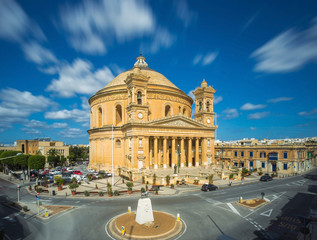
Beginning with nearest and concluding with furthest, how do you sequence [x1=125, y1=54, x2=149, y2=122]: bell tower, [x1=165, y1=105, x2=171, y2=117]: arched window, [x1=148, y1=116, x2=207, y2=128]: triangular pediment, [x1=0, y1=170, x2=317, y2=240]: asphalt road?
[x1=0, y1=170, x2=317, y2=240]: asphalt road < [x1=125, y1=54, x2=149, y2=122]: bell tower < [x1=148, y1=116, x2=207, y2=128]: triangular pediment < [x1=165, y1=105, x2=171, y2=117]: arched window

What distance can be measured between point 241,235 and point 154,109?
40.1m

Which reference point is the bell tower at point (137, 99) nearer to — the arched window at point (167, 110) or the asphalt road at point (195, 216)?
the arched window at point (167, 110)

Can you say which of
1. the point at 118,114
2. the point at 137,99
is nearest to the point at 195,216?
the point at 137,99

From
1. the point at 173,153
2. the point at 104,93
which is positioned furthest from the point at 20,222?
the point at 104,93

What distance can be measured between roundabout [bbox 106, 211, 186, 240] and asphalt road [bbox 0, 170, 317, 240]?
25.2 inches

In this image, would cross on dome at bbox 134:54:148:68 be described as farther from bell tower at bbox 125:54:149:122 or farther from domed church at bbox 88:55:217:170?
bell tower at bbox 125:54:149:122

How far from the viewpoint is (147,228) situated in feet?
53.6

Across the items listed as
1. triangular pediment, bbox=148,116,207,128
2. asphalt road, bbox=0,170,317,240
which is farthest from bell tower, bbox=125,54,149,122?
asphalt road, bbox=0,170,317,240

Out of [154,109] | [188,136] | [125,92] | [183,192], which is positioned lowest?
[183,192]

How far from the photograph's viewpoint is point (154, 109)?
53000mm

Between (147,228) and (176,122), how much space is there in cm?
3184

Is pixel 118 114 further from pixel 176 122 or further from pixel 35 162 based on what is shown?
pixel 35 162

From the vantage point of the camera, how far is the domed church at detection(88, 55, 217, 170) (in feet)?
141

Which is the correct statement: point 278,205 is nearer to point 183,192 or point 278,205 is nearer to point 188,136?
point 183,192
